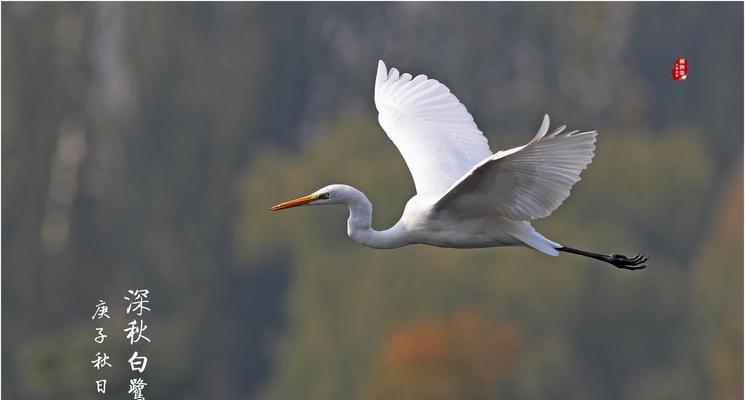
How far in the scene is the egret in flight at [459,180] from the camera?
6883mm

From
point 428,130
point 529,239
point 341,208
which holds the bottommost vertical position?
point 529,239

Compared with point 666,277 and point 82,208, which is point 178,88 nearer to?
point 82,208

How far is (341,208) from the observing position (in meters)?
27.5

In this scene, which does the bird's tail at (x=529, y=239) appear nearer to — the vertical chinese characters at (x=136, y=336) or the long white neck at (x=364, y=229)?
the long white neck at (x=364, y=229)

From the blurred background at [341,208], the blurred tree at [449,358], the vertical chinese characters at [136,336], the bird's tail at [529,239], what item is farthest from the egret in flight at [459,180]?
the blurred tree at [449,358]

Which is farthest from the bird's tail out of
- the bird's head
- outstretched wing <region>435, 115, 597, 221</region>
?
the bird's head

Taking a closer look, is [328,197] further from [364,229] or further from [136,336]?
[136,336]

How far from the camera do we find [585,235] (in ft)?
86.7

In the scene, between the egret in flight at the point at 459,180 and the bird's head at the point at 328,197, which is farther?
the bird's head at the point at 328,197

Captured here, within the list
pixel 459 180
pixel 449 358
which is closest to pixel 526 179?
Answer: pixel 459 180

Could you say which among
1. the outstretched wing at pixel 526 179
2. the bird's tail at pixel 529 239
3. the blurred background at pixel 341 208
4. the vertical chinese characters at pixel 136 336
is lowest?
the bird's tail at pixel 529 239

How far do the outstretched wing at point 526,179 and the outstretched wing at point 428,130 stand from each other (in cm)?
66

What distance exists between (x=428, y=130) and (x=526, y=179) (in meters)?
1.60

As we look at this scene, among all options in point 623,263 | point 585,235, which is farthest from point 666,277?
point 623,263
